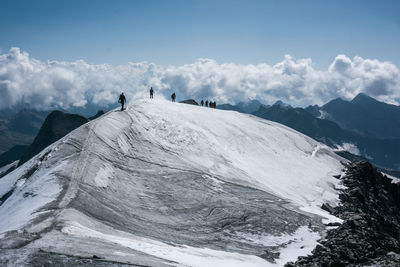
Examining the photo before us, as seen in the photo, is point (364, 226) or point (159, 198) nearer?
point (364, 226)

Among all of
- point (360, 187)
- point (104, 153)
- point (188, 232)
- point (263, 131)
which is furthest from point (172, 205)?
point (263, 131)

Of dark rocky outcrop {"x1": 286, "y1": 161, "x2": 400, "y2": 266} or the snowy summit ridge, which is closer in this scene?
the snowy summit ridge

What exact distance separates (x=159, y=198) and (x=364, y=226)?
66.4 feet

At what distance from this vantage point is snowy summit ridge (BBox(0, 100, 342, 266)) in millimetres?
20141

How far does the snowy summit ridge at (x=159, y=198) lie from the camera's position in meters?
20.1

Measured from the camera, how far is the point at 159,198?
32.9m

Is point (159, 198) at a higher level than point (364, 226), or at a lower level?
lower

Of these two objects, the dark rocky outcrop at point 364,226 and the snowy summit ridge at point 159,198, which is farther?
the dark rocky outcrop at point 364,226

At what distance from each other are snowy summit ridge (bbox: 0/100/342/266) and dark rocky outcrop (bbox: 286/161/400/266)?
2380 millimetres

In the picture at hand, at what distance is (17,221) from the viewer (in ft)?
72.2

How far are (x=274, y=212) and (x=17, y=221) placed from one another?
25.1 metres

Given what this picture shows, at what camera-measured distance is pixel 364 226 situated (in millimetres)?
30234

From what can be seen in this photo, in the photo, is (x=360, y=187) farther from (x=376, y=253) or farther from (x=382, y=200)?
(x=376, y=253)

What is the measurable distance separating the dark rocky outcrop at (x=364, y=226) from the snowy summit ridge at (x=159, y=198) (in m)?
2.38
